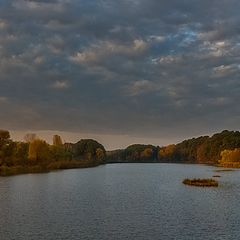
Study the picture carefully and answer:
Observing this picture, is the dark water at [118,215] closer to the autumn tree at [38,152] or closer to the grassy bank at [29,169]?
the grassy bank at [29,169]

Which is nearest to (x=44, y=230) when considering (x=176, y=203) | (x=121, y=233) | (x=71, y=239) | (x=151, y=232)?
(x=71, y=239)

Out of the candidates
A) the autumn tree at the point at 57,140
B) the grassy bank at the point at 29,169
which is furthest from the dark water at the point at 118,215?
the autumn tree at the point at 57,140

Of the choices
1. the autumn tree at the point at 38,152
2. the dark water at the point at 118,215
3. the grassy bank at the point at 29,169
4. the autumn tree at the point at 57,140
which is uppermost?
the autumn tree at the point at 57,140

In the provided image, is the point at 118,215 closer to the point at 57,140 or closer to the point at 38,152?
the point at 38,152

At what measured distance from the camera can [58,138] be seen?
548 ft

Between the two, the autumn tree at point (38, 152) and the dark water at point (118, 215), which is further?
the autumn tree at point (38, 152)

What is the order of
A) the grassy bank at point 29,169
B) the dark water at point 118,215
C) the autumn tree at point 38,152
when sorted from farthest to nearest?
the autumn tree at point 38,152 → the grassy bank at point 29,169 → the dark water at point 118,215

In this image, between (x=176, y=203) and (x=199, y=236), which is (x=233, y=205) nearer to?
(x=176, y=203)

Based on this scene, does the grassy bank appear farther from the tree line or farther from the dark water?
the dark water

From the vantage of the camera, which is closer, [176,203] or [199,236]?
[199,236]

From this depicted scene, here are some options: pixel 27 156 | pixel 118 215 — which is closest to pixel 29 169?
pixel 27 156

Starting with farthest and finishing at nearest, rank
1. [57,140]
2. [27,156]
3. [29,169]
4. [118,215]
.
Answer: [57,140]
[27,156]
[29,169]
[118,215]

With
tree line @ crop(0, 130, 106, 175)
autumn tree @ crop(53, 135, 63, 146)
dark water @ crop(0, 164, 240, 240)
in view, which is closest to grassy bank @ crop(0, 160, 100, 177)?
tree line @ crop(0, 130, 106, 175)

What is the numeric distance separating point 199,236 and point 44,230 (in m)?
11.4
